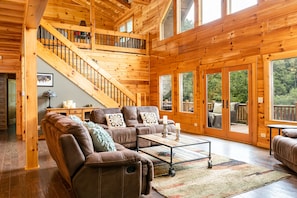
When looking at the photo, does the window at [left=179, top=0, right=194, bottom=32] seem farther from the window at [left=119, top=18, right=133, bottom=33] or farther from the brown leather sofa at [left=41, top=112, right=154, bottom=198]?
the brown leather sofa at [left=41, top=112, right=154, bottom=198]

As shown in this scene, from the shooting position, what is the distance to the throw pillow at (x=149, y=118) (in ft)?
18.1

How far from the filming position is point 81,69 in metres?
7.29

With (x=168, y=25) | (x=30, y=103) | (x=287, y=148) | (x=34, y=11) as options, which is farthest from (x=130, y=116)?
(x=168, y=25)

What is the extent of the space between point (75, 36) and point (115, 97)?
9.98 feet

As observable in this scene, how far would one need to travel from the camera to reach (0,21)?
4.34 m

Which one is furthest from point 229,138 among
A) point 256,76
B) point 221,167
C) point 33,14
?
point 33,14

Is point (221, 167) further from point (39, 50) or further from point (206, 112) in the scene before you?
point (39, 50)

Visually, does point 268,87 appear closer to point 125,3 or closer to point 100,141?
point 100,141

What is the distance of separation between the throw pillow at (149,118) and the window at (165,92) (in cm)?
293

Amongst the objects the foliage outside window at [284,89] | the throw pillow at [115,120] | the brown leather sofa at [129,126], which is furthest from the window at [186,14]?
the throw pillow at [115,120]

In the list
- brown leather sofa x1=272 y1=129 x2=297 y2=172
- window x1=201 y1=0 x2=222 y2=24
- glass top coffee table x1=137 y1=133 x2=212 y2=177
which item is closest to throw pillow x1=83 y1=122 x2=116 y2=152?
glass top coffee table x1=137 y1=133 x2=212 y2=177

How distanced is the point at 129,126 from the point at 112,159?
114 inches

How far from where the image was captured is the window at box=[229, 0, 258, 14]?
5641 millimetres

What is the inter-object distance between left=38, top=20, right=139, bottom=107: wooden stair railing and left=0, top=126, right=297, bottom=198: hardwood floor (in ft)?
7.38
